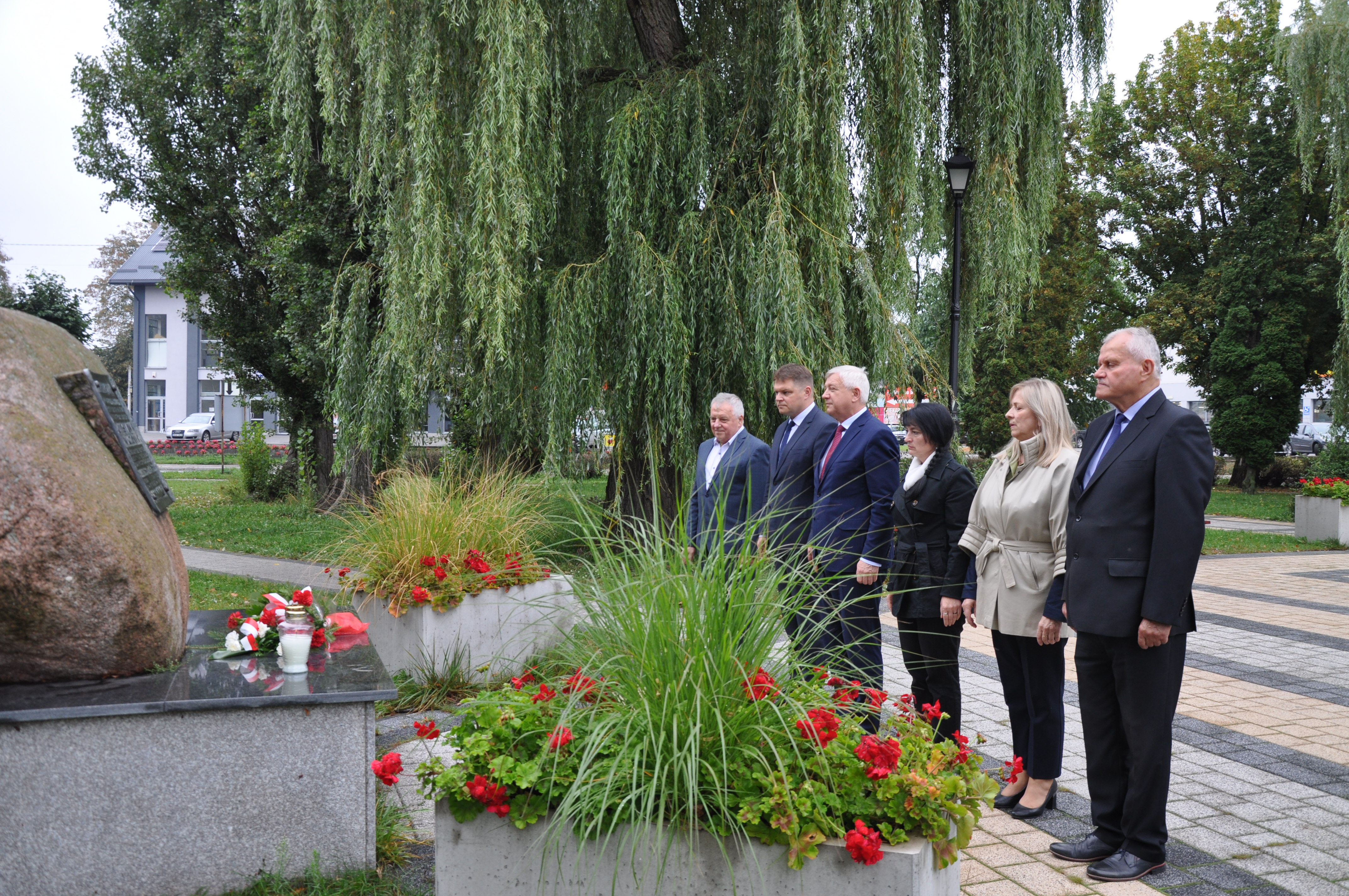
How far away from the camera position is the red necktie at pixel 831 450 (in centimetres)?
479

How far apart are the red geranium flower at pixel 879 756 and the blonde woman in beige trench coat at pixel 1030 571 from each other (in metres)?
1.58

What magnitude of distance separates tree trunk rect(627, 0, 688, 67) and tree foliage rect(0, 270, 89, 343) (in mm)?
22883

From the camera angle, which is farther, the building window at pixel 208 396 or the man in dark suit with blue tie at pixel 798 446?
the building window at pixel 208 396

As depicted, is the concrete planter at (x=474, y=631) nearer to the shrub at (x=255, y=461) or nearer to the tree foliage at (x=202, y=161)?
the tree foliage at (x=202, y=161)

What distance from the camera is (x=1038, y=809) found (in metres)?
4.01

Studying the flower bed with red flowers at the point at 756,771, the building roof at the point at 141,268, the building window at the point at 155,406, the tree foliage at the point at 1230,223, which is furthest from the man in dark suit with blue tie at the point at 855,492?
the building window at the point at 155,406

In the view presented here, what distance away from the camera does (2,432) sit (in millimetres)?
3338

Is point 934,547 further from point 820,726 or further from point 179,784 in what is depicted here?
point 179,784

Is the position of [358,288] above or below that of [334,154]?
below

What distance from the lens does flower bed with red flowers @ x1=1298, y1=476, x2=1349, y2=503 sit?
1488 cm

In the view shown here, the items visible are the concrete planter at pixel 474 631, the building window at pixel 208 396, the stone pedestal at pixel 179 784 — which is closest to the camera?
the stone pedestal at pixel 179 784

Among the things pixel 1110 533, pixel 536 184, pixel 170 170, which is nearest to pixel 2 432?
pixel 1110 533

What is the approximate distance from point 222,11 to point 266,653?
16.1m

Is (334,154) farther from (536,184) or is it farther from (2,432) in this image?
(2,432)
